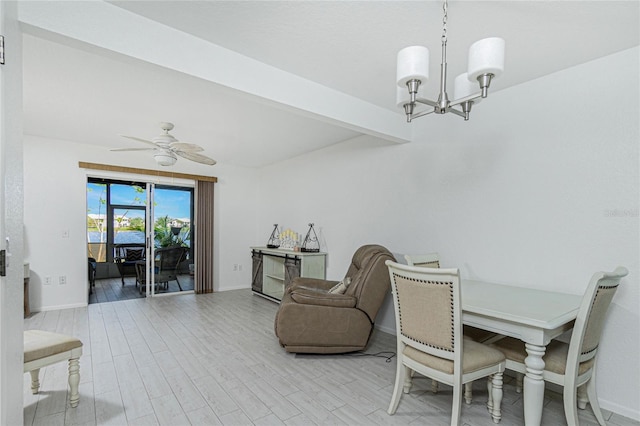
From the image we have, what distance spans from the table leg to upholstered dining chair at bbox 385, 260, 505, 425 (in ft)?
0.68

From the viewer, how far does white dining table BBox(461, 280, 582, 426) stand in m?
1.72

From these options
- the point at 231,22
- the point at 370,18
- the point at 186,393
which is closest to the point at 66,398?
the point at 186,393

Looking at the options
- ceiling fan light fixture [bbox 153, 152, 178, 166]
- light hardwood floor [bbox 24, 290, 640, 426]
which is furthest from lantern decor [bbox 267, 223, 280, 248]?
ceiling fan light fixture [bbox 153, 152, 178, 166]

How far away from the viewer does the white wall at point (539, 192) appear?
2125 millimetres

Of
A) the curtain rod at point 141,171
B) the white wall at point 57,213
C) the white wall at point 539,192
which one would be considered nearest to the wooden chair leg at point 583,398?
the white wall at point 539,192

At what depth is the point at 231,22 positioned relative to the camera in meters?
1.87

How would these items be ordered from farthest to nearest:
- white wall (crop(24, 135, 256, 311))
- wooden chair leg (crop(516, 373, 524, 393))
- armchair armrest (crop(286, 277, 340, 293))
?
white wall (crop(24, 135, 256, 311)) < armchair armrest (crop(286, 277, 340, 293)) < wooden chair leg (crop(516, 373, 524, 393))

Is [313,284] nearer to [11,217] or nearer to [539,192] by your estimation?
[539,192]

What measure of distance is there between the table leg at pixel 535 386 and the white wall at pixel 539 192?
2.91 ft

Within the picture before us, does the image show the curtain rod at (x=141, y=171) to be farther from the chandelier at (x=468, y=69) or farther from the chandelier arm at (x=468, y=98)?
the chandelier arm at (x=468, y=98)

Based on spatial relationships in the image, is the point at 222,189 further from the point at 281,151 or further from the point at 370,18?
the point at 370,18

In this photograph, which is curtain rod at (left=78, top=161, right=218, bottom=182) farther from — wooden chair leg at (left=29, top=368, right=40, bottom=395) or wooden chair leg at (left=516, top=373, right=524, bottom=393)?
wooden chair leg at (left=516, top=373, right=524, bottom=393)

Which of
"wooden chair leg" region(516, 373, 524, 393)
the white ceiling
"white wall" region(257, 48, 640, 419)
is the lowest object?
"wooden chair leg" region(516, 373, 524, 393)

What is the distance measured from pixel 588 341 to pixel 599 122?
1538mm
